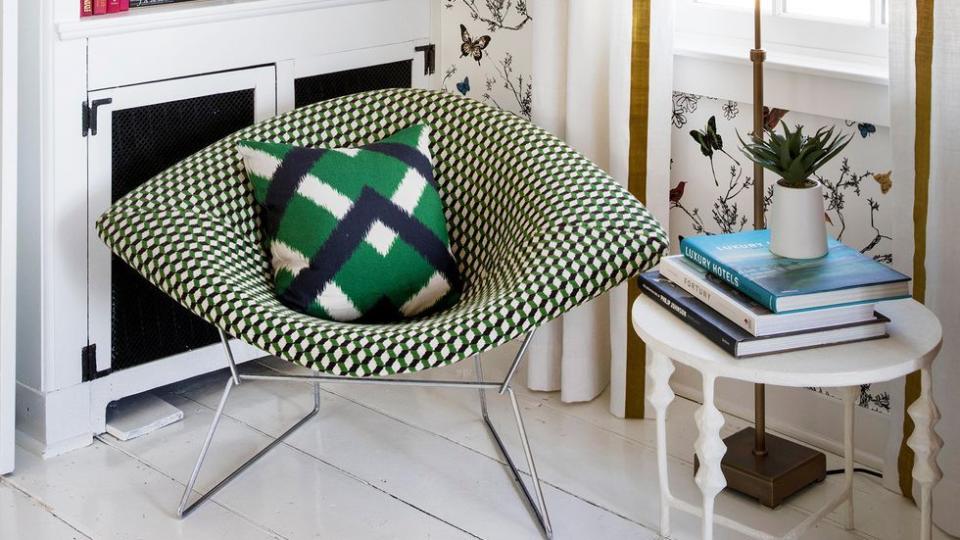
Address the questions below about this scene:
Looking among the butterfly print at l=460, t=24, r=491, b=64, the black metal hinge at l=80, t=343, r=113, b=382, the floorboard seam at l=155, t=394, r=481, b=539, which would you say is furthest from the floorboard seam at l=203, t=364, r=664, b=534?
the butterfly print at l=460, t=24, r=491, b=64

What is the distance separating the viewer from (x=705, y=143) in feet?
7.50

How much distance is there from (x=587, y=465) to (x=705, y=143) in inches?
26.5

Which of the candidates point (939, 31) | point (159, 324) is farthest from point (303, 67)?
point (939, 31)

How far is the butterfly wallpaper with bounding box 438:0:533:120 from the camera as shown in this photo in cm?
289

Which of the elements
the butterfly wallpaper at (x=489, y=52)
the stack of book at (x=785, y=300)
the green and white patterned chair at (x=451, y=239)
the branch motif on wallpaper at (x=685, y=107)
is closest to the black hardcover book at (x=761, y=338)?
the stack of book at (x=785, y=300)

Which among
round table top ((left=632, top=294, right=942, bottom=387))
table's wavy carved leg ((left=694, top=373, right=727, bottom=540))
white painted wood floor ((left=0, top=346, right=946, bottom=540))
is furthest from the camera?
white painted wood floor ((left=0, top=346, right=946, bottom=540))

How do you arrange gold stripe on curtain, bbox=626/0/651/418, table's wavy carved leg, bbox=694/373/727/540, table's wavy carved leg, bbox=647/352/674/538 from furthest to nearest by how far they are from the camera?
1. gold stripe on curtain, bbox=626/0/651/418
2. table's wavy carved leg, bbox=647/352/674/538
3. table's wavy carved leg, bbox=694/373/727/540

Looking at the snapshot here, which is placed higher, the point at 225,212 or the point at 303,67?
the point at 303,67

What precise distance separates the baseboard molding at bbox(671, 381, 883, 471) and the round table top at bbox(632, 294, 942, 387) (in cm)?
54

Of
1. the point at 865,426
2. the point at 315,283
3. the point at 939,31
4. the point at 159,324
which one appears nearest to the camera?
the point at 939,31

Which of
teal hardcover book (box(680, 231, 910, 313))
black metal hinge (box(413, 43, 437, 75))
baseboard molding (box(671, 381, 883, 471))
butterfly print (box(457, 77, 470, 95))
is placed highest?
black metal hinge (box(413, 43, 437, 75))

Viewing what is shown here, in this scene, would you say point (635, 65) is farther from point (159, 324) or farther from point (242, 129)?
point (159, 324)

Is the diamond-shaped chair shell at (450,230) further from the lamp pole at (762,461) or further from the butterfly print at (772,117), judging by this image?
the butterfly print at (772,117)

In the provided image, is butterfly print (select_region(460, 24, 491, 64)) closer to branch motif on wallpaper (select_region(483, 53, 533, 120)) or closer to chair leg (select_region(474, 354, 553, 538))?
branch motif on wallpaper (select_region(483, 53, 533, 120))
